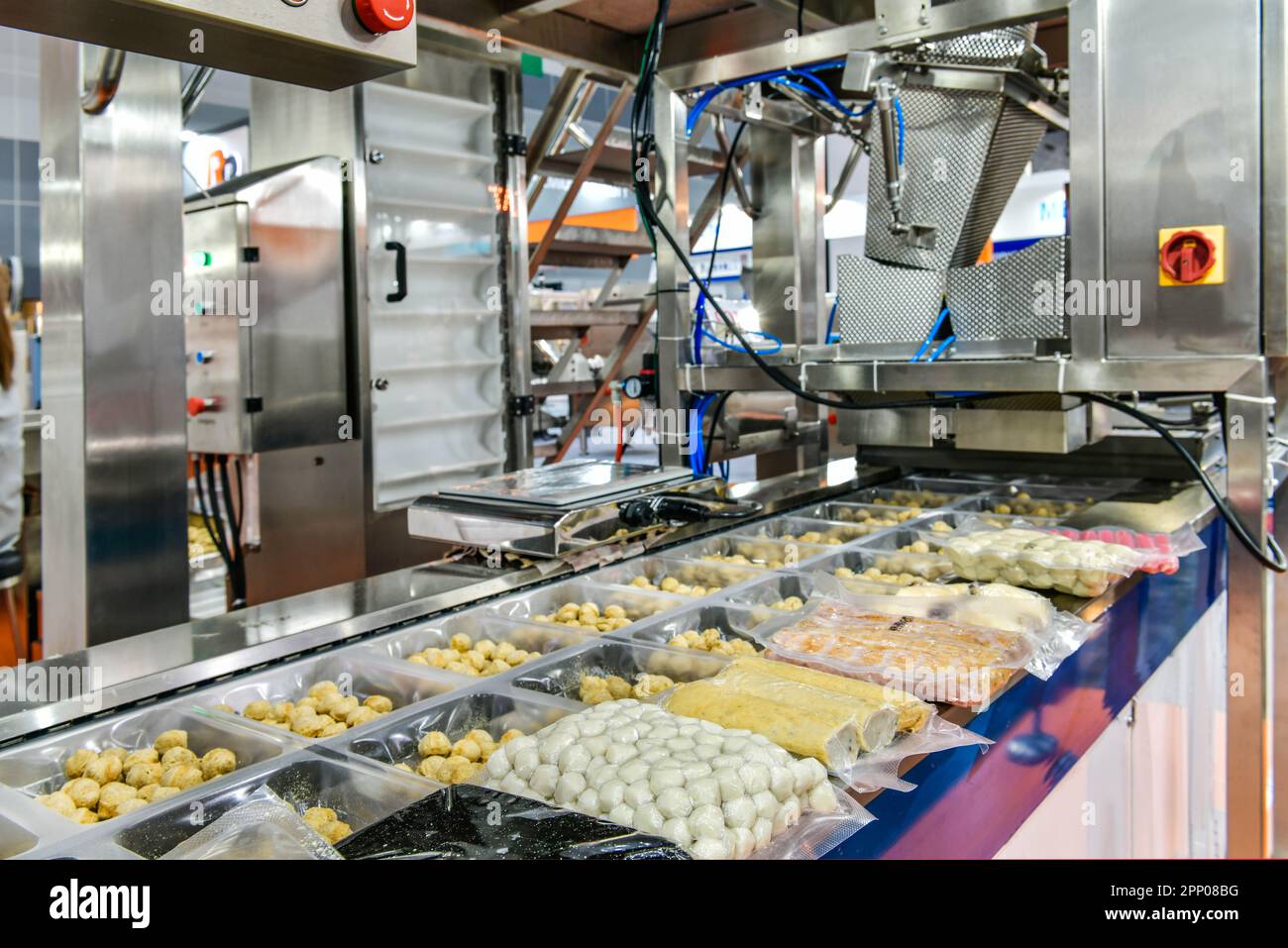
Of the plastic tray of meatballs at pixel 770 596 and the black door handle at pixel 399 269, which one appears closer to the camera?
the plastic tray of meatballs at pixel 770 596

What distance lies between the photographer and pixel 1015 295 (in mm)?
2377

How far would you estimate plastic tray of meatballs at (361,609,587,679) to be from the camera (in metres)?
1.58

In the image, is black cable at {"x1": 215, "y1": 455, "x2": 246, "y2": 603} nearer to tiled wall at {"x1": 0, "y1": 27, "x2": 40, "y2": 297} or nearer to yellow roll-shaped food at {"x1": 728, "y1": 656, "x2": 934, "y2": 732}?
yellow roll-shaped food at {"x1": 728, "y1": 656, "x2": 934, "y2": 732}

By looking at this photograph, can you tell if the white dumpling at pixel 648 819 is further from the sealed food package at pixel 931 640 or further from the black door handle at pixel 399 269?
the black door handle at pixel 399 269

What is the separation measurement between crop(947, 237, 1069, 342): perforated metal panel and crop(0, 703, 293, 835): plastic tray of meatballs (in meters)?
1.86

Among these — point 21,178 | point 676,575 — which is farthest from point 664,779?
point 21,178

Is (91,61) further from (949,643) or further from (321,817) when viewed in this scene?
(949,643)

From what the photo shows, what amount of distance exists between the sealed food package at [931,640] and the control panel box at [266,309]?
2.55 m

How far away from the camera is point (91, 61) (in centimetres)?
218

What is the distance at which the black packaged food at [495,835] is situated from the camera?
2.90ft

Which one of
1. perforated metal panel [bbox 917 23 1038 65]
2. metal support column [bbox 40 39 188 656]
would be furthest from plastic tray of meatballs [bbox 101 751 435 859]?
perforated metal panel [bbox 917 23 1038 65]

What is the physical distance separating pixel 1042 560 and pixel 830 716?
2.87 ft

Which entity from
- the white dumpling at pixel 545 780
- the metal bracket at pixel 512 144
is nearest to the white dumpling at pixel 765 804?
the white dumpling at pixel 545 780

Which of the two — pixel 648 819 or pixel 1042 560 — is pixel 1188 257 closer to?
pixel 1042 560
